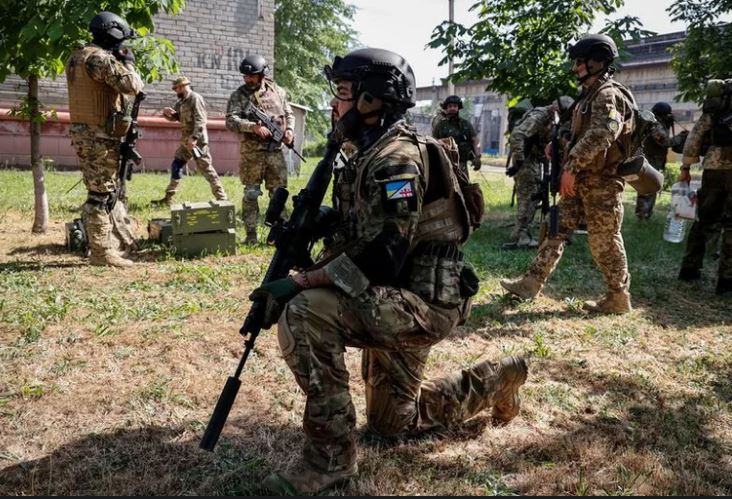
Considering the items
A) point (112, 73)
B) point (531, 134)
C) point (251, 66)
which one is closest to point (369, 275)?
point (112, 73)


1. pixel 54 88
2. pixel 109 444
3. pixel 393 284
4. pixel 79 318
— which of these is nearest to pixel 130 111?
pixel 79 318

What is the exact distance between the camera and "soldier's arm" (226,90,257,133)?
711 cm

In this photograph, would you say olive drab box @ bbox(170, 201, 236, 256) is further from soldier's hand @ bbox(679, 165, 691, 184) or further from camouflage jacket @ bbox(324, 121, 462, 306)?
soldier's hand @ bbox(679, 165, 691, 184)

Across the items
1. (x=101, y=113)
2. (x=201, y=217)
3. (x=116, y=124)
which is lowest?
(x=201, y=217)

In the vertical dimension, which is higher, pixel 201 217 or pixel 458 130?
pixel 458 130

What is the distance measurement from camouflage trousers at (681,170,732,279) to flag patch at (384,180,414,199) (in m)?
5.15

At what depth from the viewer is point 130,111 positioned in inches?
244

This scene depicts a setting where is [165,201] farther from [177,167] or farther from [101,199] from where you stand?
[101,199]

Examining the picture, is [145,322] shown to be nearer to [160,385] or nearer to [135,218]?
[160,385]

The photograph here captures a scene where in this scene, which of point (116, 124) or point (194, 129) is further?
point (194, 129)

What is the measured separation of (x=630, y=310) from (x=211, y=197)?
306 inches

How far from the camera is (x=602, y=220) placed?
518 centimetres

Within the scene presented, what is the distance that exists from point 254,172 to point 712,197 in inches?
206

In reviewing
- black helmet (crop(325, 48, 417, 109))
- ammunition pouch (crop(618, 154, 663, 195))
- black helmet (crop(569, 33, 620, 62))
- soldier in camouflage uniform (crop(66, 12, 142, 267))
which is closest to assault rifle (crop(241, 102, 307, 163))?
soldier in camouflage uniform (crop(66, 12, 142, 267))
